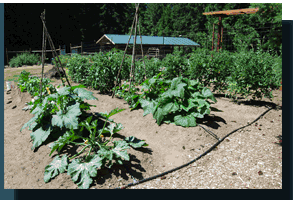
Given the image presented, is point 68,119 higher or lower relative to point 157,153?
higher

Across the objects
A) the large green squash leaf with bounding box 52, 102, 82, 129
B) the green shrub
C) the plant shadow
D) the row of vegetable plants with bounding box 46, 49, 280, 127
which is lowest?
the plant shadow

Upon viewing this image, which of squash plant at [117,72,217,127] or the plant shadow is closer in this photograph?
the plant shadow

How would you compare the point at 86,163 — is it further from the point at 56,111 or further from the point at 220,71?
the point at 220,71

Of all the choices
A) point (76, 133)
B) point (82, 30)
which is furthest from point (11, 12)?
point (76, 133)

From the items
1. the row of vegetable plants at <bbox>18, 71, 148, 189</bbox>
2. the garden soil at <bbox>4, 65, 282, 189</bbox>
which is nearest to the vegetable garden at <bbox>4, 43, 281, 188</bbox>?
the row of vegetable plants at <bbox>18, 71, 148, 189</bbox>

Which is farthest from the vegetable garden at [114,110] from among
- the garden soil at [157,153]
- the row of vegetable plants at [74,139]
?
the garden soil at [157,153]

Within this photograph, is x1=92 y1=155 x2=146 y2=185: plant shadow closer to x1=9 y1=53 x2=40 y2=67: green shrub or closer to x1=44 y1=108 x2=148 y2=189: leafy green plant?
x1=44 y1=108 x2=148 y2=189: leafy green plant

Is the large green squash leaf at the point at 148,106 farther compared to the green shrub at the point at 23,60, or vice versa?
the green shrub at the point at 23,60

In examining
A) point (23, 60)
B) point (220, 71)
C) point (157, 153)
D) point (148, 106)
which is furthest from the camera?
point (23, 60)

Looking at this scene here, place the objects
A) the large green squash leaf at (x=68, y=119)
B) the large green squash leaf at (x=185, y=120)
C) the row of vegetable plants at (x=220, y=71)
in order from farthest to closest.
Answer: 1. the row of vegetable plants at (x=220, y=71)
2. the large green squash leaf at (x=185, y=120)
3. the large green squash leaf at (x=68, y=119)

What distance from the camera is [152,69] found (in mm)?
7742

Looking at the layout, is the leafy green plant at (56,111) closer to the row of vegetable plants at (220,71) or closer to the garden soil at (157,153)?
the garden soil at (157,153)

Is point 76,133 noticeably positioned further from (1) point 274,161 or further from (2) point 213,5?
(2) point 213,5

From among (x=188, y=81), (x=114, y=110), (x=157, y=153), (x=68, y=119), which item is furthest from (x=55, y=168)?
(x=188, y=81)
